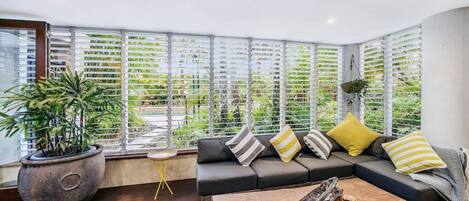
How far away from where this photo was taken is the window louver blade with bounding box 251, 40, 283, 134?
3.85 metres

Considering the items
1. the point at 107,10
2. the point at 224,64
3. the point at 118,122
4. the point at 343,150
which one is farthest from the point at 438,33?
the point at 118,122

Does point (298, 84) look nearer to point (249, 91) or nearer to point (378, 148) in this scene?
point (249, 91)

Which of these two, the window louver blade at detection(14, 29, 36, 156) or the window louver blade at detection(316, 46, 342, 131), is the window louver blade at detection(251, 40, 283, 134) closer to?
the window louver blade at detection(316, 46, 342, 131)

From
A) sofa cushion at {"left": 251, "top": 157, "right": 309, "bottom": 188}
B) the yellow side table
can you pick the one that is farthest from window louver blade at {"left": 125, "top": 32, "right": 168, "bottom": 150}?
sofa cushion at {"left": 251, "top": 157, "right": 309, "bottom": 188}

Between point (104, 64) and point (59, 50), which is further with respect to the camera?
point (104, 64)

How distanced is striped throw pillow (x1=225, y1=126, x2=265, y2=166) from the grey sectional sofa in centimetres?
8

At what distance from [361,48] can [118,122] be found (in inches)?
171

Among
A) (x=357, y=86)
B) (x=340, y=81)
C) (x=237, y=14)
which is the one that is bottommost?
(x=357, y=86)

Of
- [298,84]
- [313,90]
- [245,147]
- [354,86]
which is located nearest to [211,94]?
[245,147]

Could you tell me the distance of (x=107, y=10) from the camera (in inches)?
102

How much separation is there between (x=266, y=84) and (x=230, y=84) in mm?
650

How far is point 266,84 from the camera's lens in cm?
390

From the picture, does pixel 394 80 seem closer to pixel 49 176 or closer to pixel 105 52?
pixel 105 52

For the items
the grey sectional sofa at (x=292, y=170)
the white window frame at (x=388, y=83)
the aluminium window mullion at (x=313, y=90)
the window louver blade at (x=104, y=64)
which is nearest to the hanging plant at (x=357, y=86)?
the white window frame at (x=388, y=83)
